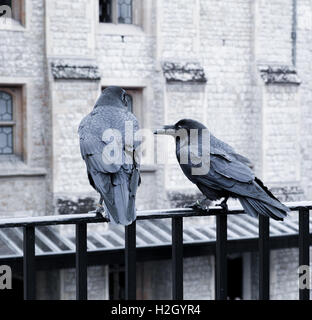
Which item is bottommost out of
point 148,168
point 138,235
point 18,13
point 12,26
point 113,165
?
point 138,235

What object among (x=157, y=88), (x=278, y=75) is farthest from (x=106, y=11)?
(x=278, y=75)

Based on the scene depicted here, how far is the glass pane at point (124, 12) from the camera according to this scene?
521 inches

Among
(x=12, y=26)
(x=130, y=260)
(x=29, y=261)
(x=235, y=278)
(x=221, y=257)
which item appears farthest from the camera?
(x=235, y=278)

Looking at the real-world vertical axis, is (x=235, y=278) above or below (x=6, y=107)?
below

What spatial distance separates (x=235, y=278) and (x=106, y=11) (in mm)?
6331

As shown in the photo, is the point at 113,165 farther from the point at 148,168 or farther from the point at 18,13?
the point at 148,168

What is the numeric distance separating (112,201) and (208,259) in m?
11.7

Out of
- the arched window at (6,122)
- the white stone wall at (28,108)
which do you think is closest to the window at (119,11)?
the white stone wall at (28,108)

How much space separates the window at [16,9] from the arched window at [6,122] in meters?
1.36

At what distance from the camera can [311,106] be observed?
49.4 ft

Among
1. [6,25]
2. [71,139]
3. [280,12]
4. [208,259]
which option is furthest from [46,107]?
[280,12]

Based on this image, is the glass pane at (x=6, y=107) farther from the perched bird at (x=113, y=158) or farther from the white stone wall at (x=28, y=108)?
the perched bird at (x=113, y=158)

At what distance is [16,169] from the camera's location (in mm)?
12242

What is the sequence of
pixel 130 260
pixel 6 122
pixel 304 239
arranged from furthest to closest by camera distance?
pixel 6 122
pixel 304 239
pixel 130 260
